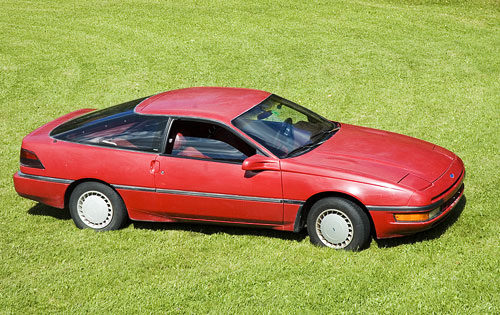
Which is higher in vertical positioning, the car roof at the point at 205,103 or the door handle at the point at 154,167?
the car roof at the point at 205,103

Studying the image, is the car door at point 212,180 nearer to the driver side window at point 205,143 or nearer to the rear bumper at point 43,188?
the driver side window at point 205,143

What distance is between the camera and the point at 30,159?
756cm

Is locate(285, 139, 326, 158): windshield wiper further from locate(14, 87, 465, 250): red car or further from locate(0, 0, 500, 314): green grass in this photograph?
locate(0, 0, 500, 314): green grass

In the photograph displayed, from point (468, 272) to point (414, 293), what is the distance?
2.06ft

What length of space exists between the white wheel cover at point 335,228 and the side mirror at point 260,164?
25.7 inches

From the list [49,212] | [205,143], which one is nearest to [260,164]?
[205,143]

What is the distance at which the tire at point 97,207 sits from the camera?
7.28 metres

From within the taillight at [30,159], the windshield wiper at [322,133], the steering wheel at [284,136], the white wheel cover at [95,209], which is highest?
the steering wheel at [284,136]

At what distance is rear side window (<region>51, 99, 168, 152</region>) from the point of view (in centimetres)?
715

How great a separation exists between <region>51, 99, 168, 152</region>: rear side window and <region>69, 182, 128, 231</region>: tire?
0.50 metres

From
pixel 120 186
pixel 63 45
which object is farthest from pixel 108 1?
pixel 120 186

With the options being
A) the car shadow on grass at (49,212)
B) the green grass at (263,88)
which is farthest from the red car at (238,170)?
the car shadow on grass at (49,212)

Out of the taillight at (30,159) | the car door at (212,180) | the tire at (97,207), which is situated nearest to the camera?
the car door at (212,180)

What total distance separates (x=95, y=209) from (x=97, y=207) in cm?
3
